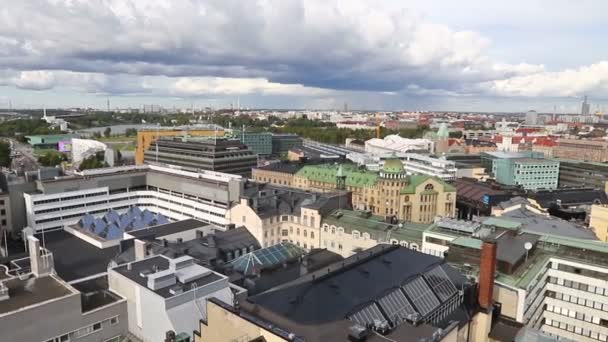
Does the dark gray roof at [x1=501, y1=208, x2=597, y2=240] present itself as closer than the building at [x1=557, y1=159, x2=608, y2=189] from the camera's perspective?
Yes

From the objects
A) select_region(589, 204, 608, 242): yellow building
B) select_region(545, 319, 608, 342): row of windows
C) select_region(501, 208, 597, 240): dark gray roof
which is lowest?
select_region(545, 319, 608, 342): row of windows

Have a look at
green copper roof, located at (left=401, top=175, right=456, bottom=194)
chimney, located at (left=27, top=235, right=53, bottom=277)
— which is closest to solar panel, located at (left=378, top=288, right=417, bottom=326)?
chimney, located at (left=27, top=235, right=53, bottom=277)

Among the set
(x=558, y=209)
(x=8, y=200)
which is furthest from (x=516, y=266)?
(x=8, y=200)

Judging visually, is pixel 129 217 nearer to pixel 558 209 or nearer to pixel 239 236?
pixel 239 236

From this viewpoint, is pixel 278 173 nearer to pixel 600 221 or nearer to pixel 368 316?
pixel 600 221

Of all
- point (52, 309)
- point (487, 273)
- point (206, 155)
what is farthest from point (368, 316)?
point (206, 155)

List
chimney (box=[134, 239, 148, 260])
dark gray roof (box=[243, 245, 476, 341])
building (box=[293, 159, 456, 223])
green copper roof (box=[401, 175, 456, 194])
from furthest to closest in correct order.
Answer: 1. building (box=[293, 159, 456, 223])
2. green copper roof (box=[401, 175, 456, 194])
3. chimney (box=[134, 239, 148, 260])
4. dark gray roof (box=[243, 245, 476, 341])

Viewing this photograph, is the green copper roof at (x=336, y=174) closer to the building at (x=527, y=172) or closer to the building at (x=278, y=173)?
the building at (x=278, y=173)

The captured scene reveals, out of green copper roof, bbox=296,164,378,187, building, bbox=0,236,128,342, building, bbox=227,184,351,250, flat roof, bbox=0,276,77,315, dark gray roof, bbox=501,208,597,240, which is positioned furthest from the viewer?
green copper roof, bbox=296,164,378,187

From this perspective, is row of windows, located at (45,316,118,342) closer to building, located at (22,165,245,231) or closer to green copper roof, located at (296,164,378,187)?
building, located at (22,165,245,231)
